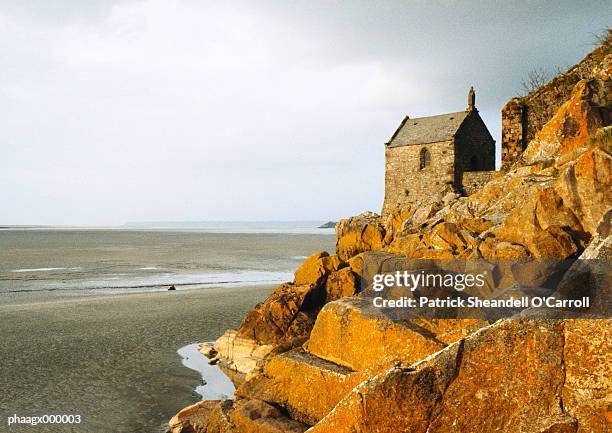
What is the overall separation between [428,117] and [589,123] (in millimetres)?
31065

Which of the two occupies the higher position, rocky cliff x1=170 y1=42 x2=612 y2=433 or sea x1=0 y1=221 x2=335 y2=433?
rocky cliff x1=170 y1=42 x2=612 y2=433

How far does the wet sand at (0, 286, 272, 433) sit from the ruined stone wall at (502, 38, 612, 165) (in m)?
15.4

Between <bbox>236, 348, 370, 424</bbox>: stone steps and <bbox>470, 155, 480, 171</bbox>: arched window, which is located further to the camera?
<bbox>470, 155, 480, 171</bbox>: arched window

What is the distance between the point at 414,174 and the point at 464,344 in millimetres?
34319

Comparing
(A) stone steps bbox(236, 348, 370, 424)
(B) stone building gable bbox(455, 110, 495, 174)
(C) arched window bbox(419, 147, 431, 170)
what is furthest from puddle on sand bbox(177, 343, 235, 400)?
(B) stone building gable bbox(455, 110, 495, 174)

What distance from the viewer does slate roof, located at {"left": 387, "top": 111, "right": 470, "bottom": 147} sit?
125 feet

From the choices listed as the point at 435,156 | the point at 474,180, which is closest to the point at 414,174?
the point at 435,156

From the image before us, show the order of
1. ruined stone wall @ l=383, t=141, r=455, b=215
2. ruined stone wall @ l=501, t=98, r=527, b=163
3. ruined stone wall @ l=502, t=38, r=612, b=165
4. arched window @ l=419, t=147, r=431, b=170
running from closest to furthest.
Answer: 1. ruined stone wall @ l=502, t=38, r=612, b=165
2. ruined stone wall @ l=501, t=98, r=527, b=163
3. ruined stone wall @ l=383, t=141, r=455, b=215
4. arched window @ l=419, t=147, r=431, b=170

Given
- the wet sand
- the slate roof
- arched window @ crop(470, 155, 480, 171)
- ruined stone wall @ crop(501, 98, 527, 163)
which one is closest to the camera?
the wet sand

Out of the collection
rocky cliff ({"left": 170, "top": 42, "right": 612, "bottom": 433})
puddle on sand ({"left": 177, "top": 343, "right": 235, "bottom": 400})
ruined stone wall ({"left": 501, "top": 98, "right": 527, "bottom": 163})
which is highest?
ruined stone wall ({"left": 501, "top": 98, "right": 527, "bottom": 163})

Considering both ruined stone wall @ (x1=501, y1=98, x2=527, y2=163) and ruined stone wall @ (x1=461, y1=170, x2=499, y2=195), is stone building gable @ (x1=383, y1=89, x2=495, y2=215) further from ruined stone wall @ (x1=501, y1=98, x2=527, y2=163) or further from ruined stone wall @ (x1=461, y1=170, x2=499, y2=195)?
ruined stone wall @ (x1=501, y1=98, x2=527, y2=163)

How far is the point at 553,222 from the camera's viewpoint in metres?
9.81

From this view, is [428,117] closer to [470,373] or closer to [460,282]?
[460,282]

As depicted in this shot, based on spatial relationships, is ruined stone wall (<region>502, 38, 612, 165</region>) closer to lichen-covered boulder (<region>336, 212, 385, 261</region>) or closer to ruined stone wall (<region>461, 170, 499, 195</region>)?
lichen-covered boulder (<region>336, 212, 385, 261</region>)
